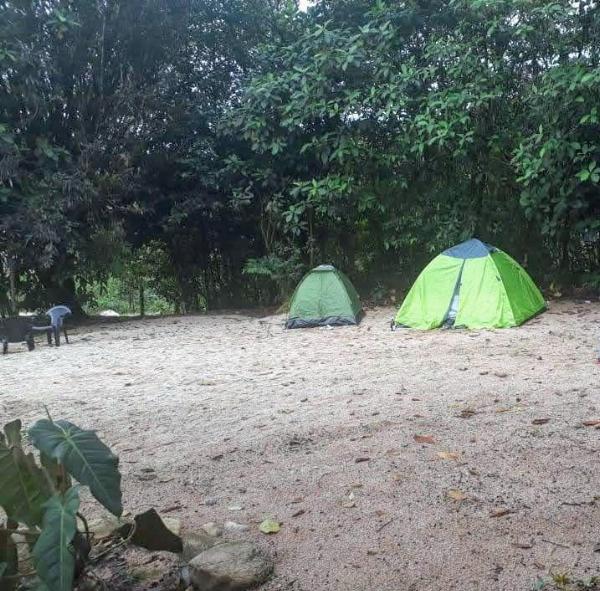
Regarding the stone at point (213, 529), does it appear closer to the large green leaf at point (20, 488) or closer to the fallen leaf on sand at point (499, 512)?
the large green leaf at point (20, 488)

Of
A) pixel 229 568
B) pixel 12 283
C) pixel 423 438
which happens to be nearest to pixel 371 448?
pixel 423 438

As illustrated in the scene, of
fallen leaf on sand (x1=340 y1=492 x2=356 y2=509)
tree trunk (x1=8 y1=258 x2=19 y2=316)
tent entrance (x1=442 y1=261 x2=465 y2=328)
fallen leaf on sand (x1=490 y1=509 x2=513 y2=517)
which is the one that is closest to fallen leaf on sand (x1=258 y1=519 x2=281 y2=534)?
fallen leaf on sand (x1=340 y1=492 x2=356 y2=509)

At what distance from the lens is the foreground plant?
176 cm

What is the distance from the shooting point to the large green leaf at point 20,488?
1864 millimetres

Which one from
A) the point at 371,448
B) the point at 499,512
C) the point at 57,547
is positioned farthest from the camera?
the point at 371,448

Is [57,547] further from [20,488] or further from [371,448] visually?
[371,448]

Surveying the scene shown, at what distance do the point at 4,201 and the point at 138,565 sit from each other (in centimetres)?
827

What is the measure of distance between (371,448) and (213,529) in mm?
1073

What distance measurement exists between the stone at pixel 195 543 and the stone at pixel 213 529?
3 cm

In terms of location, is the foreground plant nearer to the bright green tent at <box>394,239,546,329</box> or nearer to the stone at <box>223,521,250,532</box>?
the stone at <box>223,521,250,532</box>

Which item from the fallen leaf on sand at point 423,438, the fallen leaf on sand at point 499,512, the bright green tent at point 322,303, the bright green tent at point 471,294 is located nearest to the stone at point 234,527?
the fallen leaf on sand at point 499,512

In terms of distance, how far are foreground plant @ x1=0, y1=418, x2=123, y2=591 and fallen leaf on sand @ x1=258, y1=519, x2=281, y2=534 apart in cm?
78

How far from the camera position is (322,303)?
9.59 m

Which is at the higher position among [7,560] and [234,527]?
[7,560]
